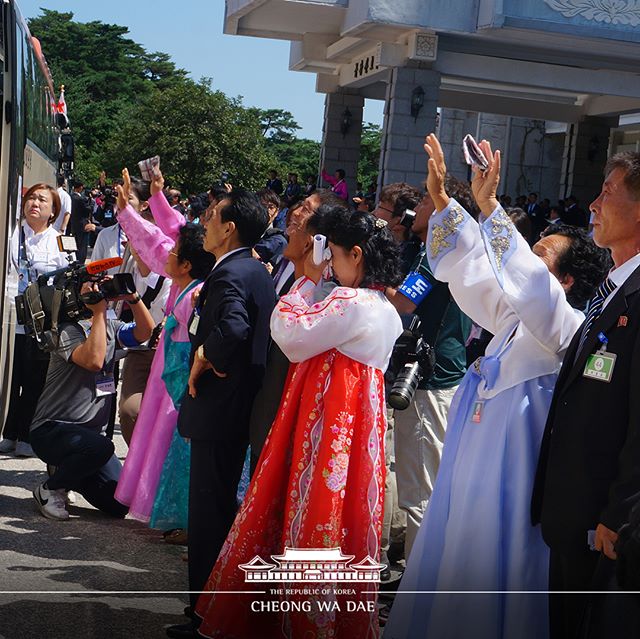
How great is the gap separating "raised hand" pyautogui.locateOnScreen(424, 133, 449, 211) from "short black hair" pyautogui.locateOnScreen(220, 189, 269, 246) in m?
1.13

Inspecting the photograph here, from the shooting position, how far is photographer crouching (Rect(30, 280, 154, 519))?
17.7 ft

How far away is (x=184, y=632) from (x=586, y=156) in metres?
19.4

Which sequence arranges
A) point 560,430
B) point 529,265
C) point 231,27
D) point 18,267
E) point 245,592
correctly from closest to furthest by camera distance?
point 560,430
point 529,265
point 245,592
point 18,267
point 231,27

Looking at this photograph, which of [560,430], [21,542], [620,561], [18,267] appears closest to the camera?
[620,561]

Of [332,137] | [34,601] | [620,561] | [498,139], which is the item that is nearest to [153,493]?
[34,601]

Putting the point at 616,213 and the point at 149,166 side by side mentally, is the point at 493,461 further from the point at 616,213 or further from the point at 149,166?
the point at 149,166

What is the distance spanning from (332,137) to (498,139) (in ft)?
27.6

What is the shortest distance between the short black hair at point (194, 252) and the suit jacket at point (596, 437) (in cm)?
263

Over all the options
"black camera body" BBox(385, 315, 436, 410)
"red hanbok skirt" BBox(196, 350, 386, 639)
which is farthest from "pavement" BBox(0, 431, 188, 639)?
"black camera body" BBox(385, 315, 436, 410)

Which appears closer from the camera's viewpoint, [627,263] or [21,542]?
[627,263]

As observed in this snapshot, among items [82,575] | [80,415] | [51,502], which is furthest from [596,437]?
[51,502]

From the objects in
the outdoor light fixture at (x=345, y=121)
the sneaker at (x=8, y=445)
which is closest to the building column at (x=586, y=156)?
the outdoor light fixture at (x=345, y=121)

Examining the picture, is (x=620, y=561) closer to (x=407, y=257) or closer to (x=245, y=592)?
(x=245, y=592)

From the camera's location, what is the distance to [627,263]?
122 inches
